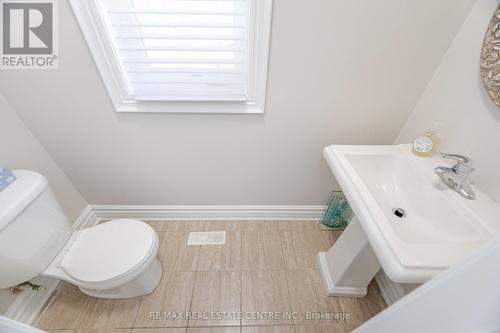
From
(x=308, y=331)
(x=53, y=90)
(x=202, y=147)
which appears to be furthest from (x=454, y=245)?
(x=53, y=90)

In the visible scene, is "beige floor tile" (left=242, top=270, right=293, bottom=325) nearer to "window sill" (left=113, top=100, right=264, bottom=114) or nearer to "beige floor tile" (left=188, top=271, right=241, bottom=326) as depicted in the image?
"beige floor tile" (left=188, top=271, right=241, bottom=326)

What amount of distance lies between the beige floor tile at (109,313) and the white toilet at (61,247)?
0.18 feet

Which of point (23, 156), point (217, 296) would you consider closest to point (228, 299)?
point (217, 296)

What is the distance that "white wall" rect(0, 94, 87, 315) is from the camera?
39.7 inches

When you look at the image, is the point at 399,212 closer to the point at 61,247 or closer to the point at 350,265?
the point at 350,265

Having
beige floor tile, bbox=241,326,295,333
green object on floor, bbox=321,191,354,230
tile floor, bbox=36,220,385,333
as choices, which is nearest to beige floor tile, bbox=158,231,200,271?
tile floor, bbox=36,220,385,333

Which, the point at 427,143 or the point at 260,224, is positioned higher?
the point at 427,143

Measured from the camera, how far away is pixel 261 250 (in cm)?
145

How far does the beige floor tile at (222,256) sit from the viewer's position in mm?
1352

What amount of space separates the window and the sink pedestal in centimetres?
80

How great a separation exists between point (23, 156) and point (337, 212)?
1901 mm

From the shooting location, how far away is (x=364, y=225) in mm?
696

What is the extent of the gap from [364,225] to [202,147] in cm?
91

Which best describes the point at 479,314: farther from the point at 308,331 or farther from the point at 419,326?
the point at 308,331
